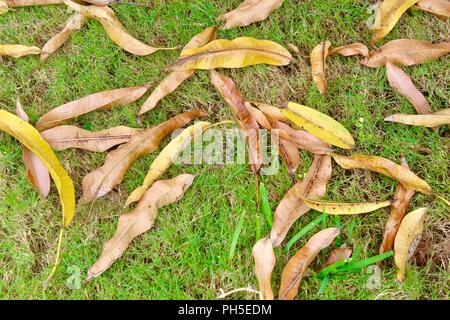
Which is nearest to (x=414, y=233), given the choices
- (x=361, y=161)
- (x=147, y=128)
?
(x=361, y=161)

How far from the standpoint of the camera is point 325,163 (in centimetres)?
207

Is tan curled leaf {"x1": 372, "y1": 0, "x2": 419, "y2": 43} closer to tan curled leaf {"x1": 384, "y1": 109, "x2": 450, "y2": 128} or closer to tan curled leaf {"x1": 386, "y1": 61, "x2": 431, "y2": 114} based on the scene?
tan curled leaf {"x1": 386, "y1": 61, "x2": 431, "y2": 114}

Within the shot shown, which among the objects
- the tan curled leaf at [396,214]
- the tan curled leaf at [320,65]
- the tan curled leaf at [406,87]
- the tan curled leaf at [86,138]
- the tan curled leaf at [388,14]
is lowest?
the tan curled leaf at [396,214]

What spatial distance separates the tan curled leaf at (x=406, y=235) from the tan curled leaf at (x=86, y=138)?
1.01 metres

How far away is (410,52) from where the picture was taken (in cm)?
215

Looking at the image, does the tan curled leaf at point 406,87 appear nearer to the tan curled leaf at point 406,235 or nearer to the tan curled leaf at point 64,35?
the tan curled leaf at point 406,235

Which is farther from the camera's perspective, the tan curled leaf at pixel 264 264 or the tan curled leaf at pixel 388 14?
the tan curled leaf at pixel 388 14

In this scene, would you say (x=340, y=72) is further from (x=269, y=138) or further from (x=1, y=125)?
(x=1, y=125)

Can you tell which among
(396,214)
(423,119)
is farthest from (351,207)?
(423,119)

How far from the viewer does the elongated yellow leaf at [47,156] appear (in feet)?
6.72

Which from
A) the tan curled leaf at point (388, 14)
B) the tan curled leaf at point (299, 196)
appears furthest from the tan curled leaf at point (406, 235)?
the tan curled leaf at point (388, 14)

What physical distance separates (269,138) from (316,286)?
56 cm

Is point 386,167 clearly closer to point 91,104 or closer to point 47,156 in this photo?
point 91,104

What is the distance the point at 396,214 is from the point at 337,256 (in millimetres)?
259
